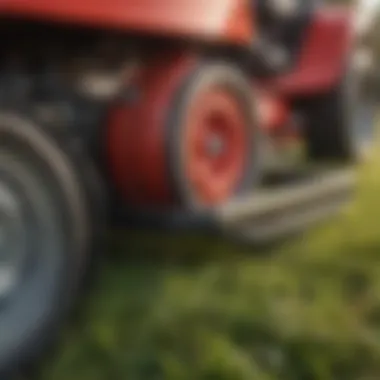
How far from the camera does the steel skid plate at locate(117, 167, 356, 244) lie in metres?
3.14

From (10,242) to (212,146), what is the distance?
99 cm

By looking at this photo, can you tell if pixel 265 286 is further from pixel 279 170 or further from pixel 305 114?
pixel 305 114

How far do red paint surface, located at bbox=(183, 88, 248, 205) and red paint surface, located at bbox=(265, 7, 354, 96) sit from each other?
2.82 ft

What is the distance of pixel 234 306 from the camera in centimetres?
316

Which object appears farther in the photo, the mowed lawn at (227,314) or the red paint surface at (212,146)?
the red paint surface at (212,146)

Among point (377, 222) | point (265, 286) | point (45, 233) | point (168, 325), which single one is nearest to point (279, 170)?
point (377, 222)

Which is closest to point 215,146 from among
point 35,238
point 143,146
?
point 143,146

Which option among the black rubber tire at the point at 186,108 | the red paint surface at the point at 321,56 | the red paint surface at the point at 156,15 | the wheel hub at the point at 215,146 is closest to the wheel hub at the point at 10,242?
the red paint surface at the point at 156,15

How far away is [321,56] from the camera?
182 inches

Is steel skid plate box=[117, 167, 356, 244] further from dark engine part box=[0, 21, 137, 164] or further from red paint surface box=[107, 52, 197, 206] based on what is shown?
dark engine part box=[0, 21, 137, 164]

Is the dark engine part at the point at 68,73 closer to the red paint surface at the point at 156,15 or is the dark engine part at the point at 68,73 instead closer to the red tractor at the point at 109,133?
the red tractor at the point at 109,133

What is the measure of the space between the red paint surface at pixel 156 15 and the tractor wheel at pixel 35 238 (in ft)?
0.99

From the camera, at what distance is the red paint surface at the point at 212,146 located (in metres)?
3.38

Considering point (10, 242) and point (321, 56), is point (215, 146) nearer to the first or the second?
point (10, 242)
